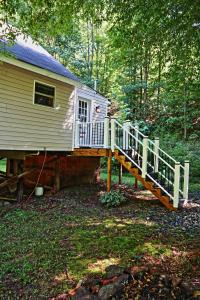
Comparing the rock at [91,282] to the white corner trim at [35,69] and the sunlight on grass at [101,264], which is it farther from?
the white corner trim at [35,69]

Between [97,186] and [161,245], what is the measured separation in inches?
251

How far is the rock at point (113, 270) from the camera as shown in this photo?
415cm

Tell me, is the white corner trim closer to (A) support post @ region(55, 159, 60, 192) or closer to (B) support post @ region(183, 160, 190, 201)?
(A) support post @ region(55, 159, 60, 192)

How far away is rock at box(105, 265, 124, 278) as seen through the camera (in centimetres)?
415

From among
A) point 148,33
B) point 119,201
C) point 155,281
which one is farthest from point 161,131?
point 155,281

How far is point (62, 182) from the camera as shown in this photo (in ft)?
37.4

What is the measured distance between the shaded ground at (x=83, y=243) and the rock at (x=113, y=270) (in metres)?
0.14

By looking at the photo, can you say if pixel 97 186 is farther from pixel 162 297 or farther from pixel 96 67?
pixel 96 67

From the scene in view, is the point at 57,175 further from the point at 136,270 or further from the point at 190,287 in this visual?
the point at 190,287

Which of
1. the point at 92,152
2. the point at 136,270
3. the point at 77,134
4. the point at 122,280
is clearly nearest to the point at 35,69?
the point at 77,134

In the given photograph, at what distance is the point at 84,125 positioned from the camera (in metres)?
10.7

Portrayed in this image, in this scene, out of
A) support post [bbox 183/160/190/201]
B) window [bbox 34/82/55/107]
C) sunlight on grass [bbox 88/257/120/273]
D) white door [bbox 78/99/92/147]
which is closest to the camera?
sunlight on grass [bbox 88/257/120/273]

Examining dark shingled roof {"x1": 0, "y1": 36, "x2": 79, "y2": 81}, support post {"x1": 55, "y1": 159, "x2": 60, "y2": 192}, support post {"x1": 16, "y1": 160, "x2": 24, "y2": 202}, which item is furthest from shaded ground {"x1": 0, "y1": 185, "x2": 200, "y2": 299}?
dark shingled roof {"x1": 0, "y1": 36, "x2": 79, "y2": 81}

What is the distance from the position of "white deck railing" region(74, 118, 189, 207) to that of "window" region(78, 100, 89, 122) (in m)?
0.91
